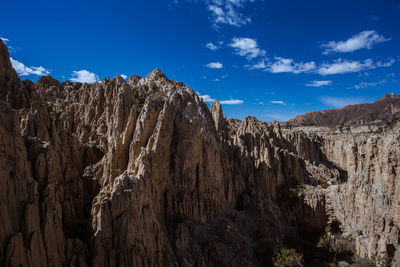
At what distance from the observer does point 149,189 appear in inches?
1041

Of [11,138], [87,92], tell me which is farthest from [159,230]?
[87,92]

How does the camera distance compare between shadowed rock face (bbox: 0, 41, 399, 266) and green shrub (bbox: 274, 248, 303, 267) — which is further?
green shrub (bbox: 274, 248, 303, 267)

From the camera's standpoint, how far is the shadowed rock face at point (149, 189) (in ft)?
63.6

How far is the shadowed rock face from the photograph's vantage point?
19375 millimetres

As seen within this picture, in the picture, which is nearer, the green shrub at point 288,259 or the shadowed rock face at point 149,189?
the shadowed rock face at point 149,189

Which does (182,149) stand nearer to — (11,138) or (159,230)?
(159,230)

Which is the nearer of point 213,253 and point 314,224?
point 213,253

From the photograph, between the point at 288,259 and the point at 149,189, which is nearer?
the point at 149,189

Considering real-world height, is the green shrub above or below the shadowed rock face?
below

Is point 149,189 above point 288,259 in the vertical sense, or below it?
above

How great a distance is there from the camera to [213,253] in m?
28.4

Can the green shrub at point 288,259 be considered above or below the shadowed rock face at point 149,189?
below

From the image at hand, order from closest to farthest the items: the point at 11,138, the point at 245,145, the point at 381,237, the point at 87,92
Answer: the point at 11,138
the point at 381,237
the point at 87,92
the point at 245,145

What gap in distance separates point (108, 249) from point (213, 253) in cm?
1209
